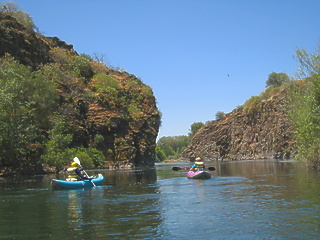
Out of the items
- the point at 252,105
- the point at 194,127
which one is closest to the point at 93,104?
the point at 252,105

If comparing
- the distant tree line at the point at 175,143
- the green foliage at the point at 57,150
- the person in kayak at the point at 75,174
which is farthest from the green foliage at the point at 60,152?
the distant tree line at the point at 175,143

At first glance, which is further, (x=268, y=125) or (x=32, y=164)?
(x=268, y=125)

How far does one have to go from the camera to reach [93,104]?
198ft

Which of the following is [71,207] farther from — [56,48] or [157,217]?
[56,48]

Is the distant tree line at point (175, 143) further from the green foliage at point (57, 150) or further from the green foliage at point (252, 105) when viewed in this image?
the green foliage at point (57, 150)

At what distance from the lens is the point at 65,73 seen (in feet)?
204

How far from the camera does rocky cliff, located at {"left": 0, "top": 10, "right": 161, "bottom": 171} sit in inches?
2188

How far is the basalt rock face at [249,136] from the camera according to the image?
87.2m

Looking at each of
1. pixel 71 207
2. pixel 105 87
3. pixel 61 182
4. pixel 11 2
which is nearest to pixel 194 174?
pixel 61 182

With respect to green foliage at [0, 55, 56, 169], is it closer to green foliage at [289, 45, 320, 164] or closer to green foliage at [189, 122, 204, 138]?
green foliage at [289, 45, 320, 164]

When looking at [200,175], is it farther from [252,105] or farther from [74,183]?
[252,105]

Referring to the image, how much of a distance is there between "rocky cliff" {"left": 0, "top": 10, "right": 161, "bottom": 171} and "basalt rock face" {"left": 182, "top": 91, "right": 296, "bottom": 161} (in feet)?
108

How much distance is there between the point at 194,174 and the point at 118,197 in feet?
38.1

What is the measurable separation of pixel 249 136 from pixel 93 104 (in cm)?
5203
